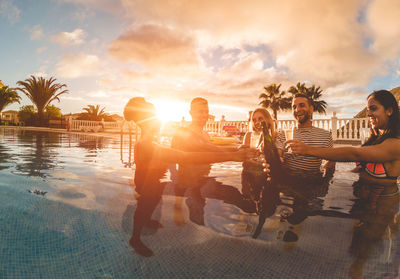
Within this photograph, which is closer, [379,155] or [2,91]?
[379,155]

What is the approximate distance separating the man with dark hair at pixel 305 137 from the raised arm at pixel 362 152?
1.22 m

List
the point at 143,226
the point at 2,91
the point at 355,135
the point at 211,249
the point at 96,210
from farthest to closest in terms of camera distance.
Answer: the point at 2,91 → the point at 355,135 → the point at 96,210 → the point at 143,226 → the point at 211,249

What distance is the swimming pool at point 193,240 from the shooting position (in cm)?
161

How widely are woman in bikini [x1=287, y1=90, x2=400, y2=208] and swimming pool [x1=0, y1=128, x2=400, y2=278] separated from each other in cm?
47

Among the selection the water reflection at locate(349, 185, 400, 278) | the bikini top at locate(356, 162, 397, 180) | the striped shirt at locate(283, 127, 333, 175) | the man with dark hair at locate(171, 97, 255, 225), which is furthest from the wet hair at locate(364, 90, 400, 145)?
the man with dark hair at locate(171, 97, 255, 225)

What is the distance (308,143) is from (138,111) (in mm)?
2789

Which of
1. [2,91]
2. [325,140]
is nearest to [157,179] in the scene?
[325,140]

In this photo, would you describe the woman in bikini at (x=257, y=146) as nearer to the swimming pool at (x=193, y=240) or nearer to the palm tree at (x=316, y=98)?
the swimming pool at (x=193, y=240)

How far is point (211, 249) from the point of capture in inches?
72.3

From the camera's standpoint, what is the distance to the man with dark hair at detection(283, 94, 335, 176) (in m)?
3.63

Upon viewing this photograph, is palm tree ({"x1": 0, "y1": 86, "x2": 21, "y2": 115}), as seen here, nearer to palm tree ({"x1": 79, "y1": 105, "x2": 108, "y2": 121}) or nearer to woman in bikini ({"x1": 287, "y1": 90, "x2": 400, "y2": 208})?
palm tree ({"x1": 79, "y1": 105, "x2": 108, "y2": 121})

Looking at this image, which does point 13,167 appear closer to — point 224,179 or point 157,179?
point 157,179

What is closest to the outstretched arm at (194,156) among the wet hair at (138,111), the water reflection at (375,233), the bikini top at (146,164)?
the bikini top at (146,164)

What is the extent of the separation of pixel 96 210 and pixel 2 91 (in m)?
47.5
